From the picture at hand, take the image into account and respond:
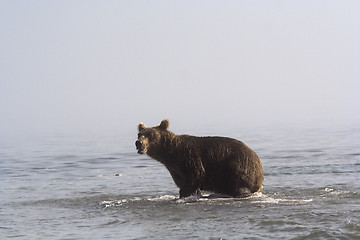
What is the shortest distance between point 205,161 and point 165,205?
1309mm

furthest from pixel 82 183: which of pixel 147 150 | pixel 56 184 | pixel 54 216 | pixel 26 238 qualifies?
pixel 26 238

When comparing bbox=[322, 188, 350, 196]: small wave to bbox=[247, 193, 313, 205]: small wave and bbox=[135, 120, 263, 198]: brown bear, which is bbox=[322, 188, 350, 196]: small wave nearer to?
bbox=[247, 193, 313, 205]: small wave

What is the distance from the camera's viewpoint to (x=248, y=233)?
9.48 m

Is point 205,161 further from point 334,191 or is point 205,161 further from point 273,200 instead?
point 334,191

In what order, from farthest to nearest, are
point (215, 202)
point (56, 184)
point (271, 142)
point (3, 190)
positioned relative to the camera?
point (271, 142)
point (56, 184)
point (3, 190)
point (215, 202)

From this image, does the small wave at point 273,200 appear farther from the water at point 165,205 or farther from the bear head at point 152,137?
the bear head at point 152,137

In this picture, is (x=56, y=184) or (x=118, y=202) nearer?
(x=118, y=202)

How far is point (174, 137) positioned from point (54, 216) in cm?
290

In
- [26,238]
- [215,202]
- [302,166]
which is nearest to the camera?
[26,238]

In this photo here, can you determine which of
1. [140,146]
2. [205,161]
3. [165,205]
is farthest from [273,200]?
[140,146]

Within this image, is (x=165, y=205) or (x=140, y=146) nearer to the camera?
(x=165, y=205)

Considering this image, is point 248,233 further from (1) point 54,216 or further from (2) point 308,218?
(1) point 54,216

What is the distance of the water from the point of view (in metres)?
9.86

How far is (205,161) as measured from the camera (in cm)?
1339
